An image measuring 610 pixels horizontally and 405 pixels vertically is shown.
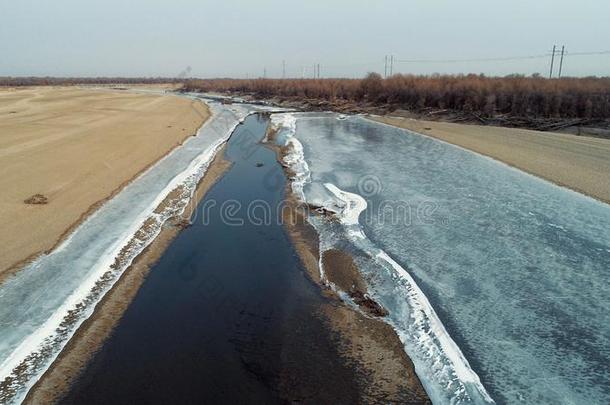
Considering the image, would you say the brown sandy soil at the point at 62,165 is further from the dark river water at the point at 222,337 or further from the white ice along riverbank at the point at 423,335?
the white ice along riverbank at the point at 423,335

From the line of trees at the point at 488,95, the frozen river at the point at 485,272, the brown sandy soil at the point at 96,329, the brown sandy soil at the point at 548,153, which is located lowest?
the brown sandy soil at the point at 96,329

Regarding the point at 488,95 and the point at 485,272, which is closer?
the point at 485,272

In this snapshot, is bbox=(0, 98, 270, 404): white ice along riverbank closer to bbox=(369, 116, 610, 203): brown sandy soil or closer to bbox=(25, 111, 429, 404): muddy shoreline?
bbox=(25, 111, 429, 404): muddy shoreline

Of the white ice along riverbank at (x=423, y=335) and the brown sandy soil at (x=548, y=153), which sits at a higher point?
the brown sandy soil at (x=548, y=153)

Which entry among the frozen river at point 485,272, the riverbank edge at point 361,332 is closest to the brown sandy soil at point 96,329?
the riverbank edge at point 361,332

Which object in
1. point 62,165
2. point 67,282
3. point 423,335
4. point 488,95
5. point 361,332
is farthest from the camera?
point 488,95

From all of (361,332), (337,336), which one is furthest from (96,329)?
(361,332)

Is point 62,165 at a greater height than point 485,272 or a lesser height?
greater

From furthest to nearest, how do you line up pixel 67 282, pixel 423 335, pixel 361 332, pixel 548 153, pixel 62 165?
1. pixel 548 153
2. pixel 62 165
3. pixel 67 282
4. pixel 361 332
5. pixel 423 335

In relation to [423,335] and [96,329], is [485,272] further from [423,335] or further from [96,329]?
[96,329]
